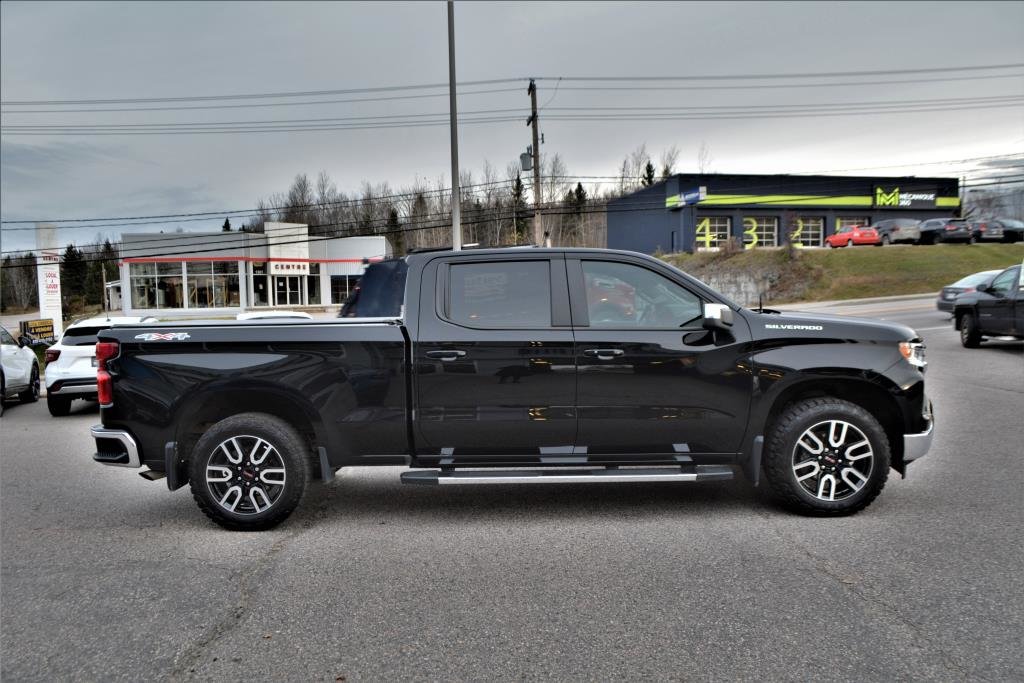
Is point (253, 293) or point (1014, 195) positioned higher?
point (1014, 195)

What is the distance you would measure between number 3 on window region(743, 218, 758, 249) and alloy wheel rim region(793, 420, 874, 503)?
5402cm

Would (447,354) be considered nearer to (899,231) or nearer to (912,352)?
(912,352)

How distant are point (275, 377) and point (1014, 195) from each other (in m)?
44.0

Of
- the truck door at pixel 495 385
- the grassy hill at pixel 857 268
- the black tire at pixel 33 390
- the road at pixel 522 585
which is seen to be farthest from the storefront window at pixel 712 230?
the truck door at pixel 495 385

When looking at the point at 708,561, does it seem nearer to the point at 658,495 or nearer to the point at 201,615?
the point at 658,495

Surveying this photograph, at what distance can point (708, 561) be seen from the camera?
449 cm

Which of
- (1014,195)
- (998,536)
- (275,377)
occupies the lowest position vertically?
(998,536)

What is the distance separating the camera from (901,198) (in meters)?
58.5

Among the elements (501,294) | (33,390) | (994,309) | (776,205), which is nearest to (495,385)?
(501,294)

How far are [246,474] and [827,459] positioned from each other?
421 cm

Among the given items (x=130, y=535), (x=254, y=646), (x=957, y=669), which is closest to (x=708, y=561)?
(x=957, y=669)

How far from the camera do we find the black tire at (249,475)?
5.23 m

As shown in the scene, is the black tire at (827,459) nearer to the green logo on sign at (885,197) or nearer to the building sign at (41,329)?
the building sign at (41,329)

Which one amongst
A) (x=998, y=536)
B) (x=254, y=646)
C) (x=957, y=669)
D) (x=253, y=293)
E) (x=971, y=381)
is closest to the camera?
(x=957, y=669)
